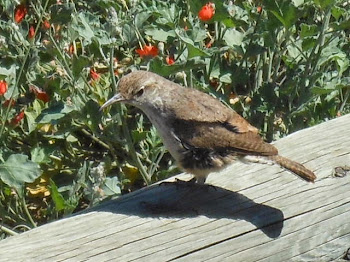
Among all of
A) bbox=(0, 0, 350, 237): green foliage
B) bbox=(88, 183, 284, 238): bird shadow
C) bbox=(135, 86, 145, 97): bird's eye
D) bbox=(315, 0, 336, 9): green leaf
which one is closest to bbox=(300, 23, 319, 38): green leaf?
bbox=(0, 0, 350, 237): green foliage

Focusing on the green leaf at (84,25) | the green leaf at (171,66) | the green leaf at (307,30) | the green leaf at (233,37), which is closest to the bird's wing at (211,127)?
the green leaf at (171,66)

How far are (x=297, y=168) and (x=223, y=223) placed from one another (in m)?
0.38

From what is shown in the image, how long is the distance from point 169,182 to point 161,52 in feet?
5.26

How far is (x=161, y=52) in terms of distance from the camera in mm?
5098

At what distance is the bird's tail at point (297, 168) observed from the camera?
339 centimetres

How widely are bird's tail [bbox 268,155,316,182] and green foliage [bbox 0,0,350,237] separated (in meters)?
1.06

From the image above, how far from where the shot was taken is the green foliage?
4484 millimetres

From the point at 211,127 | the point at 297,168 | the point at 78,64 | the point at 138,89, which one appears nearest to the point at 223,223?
the point at 297,168

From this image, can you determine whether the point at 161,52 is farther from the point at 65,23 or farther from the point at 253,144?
the point at 253,144

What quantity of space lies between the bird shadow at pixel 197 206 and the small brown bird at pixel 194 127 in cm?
21

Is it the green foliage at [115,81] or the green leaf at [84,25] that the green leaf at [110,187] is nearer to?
the green foliage at [115,81]

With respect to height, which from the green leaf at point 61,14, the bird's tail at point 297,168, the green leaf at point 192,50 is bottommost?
the bird's tail at point 297,168

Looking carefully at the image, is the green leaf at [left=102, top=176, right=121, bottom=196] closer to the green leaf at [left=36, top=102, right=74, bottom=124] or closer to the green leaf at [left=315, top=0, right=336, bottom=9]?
the green leaf at [left=36, top=102, right=74, bottom=124]

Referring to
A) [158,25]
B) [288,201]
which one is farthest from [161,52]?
[288,201]
